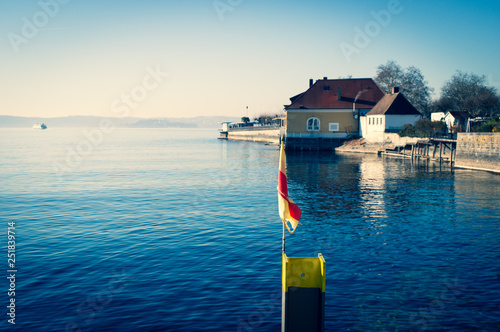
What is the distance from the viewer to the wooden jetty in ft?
158

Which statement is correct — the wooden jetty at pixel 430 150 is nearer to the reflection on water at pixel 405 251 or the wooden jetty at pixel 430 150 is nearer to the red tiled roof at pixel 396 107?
the red tiled roof at pixel 396 107

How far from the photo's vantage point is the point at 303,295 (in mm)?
7559

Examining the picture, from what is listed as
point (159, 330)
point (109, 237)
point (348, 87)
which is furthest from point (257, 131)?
point (159, 330)

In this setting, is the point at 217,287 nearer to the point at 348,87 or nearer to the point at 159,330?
the point at 159,330

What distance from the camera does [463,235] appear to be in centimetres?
1769

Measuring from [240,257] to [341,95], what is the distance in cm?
6817

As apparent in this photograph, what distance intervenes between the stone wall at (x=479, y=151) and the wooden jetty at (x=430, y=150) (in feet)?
4.60

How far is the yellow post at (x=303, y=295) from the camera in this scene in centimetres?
751

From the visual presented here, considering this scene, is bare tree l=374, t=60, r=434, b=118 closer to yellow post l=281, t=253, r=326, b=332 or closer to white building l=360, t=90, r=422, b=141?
white building l=360, t=90, r=422, b=141

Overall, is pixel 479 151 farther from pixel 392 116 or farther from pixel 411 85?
pixel 411 85

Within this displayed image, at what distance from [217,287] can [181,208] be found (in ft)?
42.4

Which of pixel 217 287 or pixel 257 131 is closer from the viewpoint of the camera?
pixel 217 287

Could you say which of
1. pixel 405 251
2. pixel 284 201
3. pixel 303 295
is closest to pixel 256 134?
pixel 405 251

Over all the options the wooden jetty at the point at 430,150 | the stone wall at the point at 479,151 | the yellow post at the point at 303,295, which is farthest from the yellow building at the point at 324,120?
the yellow post at the point at 303,295
